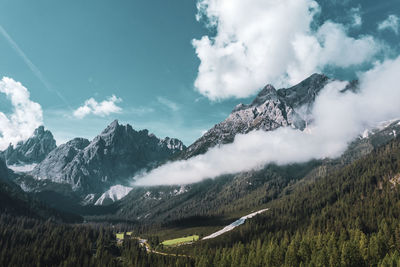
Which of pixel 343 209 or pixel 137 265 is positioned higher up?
pixel 343 209

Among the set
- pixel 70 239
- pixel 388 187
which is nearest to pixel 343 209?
pixel 388 187

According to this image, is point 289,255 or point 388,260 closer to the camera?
point 388,260

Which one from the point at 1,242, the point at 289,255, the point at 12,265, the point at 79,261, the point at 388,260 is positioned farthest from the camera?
the point at 1,242

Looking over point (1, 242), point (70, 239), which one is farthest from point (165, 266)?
point (1, 242)

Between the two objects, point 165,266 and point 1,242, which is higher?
point 1,242

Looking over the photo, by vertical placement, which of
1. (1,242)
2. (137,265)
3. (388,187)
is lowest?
(137,265)

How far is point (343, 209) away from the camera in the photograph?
18988 centimetres

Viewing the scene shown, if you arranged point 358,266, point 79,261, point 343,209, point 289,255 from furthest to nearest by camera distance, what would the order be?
point 343,209, point 79,261, point 289,255, point 358,266

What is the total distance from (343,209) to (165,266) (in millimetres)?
132588

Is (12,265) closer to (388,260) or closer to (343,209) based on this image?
(388,260)

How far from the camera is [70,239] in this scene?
189 meters

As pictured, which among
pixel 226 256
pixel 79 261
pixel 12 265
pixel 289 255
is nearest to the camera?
pixel 289 255

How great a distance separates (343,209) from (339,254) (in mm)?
100526

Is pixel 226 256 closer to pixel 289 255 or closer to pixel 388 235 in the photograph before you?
pixel 289 255
